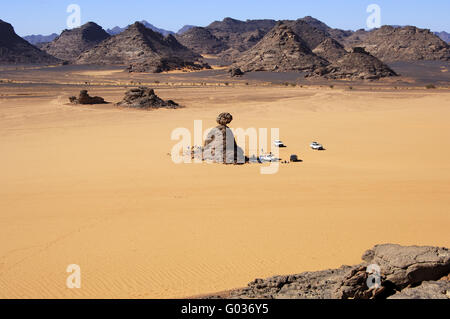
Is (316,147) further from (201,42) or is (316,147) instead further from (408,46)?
(201,42)

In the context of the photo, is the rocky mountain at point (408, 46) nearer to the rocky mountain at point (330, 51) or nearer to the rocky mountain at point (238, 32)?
the rocky mountain at point (330, 51)

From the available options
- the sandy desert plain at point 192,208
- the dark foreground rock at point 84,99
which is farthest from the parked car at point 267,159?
the dark foreground rock at point 84,99

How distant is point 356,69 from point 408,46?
150ft

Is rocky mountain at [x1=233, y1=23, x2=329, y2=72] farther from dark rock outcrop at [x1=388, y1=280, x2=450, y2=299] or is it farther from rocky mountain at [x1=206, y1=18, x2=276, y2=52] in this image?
dark rock outcrop at [x1=388, y1=280, x2=450, y2=299]

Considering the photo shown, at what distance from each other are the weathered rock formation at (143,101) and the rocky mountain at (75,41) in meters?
99.8

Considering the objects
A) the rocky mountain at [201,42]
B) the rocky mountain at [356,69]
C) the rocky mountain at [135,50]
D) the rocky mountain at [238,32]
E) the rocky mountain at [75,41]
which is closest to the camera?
the rocky mountain at [356,69]

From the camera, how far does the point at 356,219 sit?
11008 millimetres

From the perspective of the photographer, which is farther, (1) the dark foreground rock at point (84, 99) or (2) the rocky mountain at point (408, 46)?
(2) the rocky mountain at point (408, 46)

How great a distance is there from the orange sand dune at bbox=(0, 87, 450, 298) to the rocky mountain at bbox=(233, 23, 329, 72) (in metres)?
58.5

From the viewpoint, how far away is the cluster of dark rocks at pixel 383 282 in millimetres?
6070

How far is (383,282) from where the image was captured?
6551 millimetres

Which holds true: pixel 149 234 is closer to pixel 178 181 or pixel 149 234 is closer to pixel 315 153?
pixel 178 181

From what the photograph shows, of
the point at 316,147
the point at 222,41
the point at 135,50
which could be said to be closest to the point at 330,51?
the point at 135,50
